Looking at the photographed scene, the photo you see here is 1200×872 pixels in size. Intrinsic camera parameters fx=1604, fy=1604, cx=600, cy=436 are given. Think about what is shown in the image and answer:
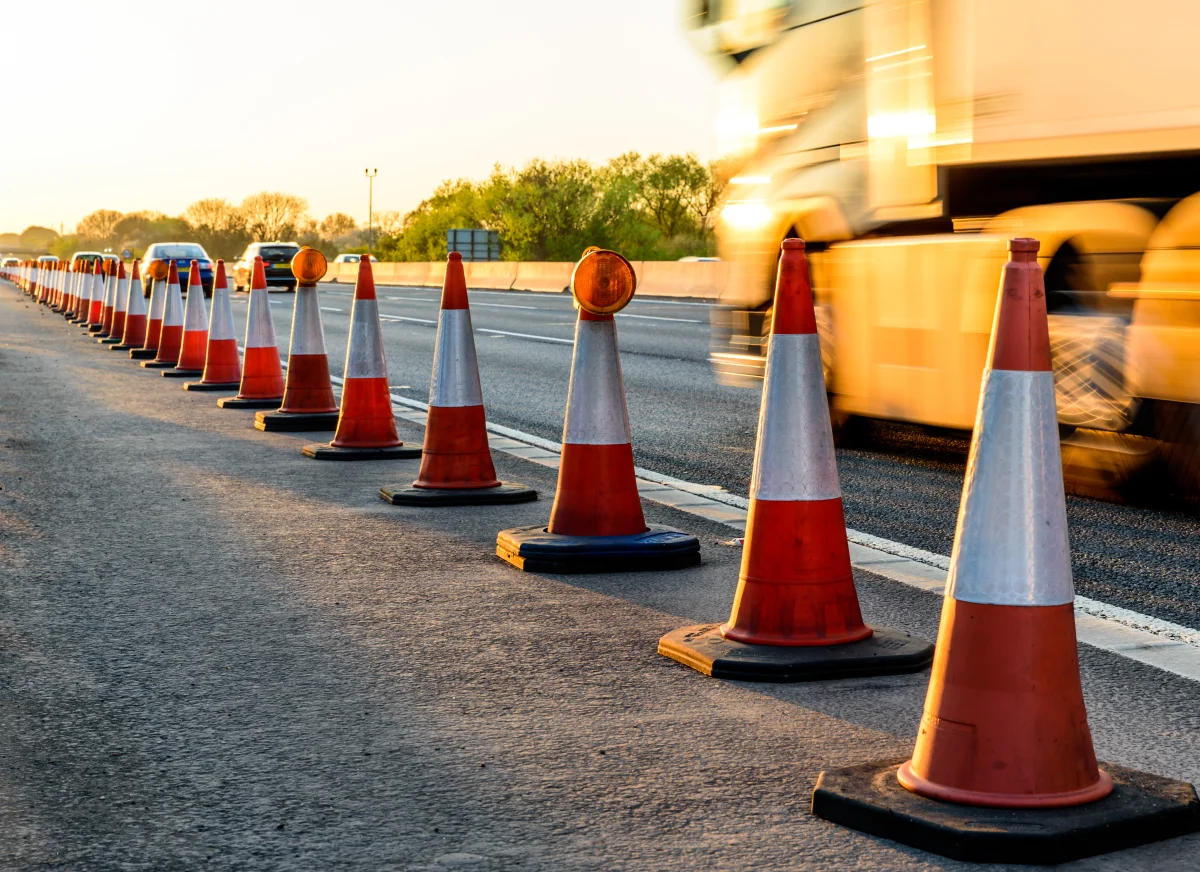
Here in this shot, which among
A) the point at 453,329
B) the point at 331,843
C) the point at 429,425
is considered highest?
the point at 453,329

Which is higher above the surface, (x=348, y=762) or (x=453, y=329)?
(x=453, y=329)

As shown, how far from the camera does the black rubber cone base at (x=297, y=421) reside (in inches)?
399

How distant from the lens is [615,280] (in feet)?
18.5

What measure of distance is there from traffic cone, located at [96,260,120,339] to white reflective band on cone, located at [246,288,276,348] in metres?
11.1

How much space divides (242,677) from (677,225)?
123 metres

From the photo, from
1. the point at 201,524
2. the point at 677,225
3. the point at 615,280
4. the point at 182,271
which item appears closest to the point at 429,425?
the point at 201,524

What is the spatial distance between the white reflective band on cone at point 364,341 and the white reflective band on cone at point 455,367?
143cm

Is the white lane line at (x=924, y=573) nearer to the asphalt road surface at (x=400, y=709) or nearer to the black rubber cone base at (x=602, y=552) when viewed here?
the asphalt road surface at (x=400, y=709)

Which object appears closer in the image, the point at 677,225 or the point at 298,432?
the point at 298,432

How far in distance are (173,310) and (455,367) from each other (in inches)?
398

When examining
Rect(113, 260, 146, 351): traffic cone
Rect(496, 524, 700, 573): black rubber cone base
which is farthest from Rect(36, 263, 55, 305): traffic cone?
Rect(496, 524, 700, 573): black rubber cone base

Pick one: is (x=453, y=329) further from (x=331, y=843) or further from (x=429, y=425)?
(x=331, y=843)

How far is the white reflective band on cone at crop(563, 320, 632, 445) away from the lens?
19.0 ft

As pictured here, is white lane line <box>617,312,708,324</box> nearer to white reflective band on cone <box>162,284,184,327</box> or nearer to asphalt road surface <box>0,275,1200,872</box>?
white reflective band on cone <box>162,284,184,327</box>
